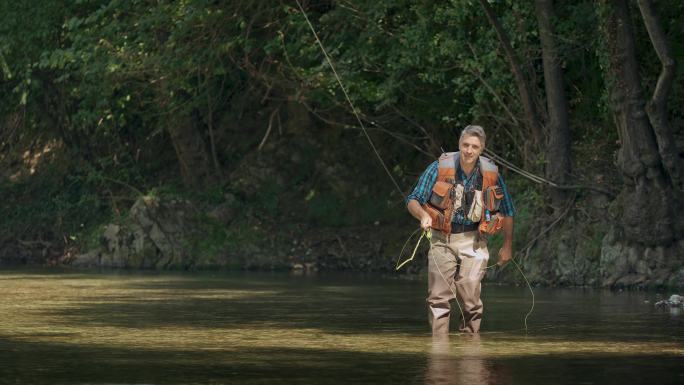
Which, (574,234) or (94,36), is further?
(94,36)

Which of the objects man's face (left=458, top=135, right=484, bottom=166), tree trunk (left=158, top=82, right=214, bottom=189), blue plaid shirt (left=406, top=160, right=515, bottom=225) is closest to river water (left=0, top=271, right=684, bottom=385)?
blue plaid shirt (left=406, top=160, right=515, bottom=225)

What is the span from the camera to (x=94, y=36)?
29.3 m

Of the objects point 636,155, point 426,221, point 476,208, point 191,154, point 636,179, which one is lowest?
point 426,221

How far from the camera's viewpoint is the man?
561 inches

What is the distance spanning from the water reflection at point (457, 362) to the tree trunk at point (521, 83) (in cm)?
1046

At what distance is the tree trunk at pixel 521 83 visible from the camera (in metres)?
23.6

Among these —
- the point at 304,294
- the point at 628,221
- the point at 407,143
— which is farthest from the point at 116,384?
the point at 407,143

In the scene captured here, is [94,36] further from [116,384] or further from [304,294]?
[116,384]

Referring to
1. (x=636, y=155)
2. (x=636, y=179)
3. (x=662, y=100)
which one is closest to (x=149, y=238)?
(x=636, y=179)

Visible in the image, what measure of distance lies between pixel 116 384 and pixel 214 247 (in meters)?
20.6

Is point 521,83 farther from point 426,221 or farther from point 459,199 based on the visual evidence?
point 426,221

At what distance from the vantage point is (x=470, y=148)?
1416 cm

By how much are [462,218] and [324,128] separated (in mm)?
18518

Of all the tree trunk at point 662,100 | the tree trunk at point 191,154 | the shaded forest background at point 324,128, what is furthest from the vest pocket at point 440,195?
the tree trunk at point 191,154
